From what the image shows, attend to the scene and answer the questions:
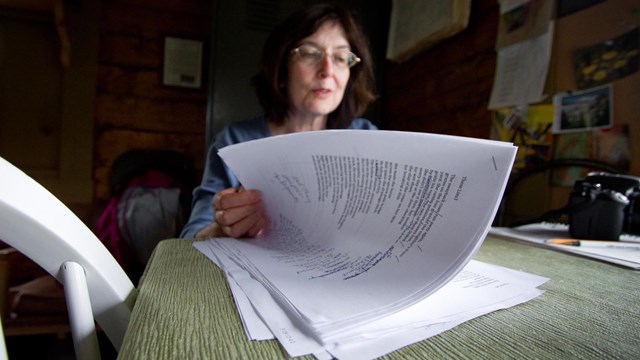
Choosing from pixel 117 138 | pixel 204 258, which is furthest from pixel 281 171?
pixel 117 138

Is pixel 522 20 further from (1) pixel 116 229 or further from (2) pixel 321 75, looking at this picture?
(1) pixel 116 229

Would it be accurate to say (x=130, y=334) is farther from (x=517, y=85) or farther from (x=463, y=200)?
(x=517, y=85)

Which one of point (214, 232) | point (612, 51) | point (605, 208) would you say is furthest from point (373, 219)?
point (612, 51)

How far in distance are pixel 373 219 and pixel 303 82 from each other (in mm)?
664

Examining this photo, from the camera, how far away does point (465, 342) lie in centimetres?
19

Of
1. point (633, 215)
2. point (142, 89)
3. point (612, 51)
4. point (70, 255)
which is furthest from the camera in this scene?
point (142, 89)

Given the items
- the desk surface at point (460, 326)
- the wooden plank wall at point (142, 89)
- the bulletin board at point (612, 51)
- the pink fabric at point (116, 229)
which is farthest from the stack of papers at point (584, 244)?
the wooden plank wall at point (142, 89)

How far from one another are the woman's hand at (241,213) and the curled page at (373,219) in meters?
0.11

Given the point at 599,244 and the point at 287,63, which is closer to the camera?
the point at 599,244

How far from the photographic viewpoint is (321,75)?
87cm

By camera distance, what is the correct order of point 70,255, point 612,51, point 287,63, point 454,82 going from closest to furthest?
point 70,255
point 612,51
point 287,63
point 454,82

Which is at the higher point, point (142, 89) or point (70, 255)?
point (142, 89)

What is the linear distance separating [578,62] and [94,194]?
6.53 feet

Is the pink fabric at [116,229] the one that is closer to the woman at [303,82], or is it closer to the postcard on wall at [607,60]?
the woman at [303,82]
